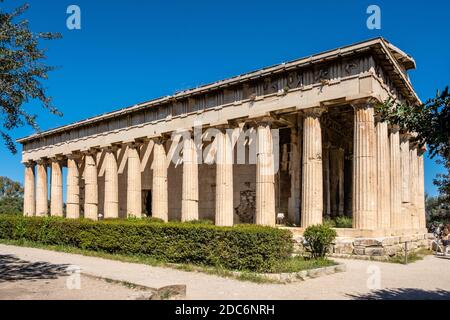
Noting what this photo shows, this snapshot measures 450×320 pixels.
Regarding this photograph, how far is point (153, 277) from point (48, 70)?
630 cm

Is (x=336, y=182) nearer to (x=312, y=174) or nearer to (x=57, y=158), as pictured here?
(x=312, y=174)

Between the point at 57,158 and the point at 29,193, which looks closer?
the point at 57,158

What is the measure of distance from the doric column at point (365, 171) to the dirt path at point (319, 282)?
225 cm

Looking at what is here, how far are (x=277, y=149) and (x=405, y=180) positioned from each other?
24.6 feet

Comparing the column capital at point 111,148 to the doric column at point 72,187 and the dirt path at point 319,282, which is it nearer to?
the doric column at point 72,187

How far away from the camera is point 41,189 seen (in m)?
34.1

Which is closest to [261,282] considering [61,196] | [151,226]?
[151,226]

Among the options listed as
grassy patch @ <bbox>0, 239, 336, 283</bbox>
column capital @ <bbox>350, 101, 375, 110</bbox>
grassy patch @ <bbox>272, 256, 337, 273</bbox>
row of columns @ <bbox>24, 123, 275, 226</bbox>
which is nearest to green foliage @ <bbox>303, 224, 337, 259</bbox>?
grassy patch @ <bbox>0, 239, 336, 283</bbox>

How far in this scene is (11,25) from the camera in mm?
10062

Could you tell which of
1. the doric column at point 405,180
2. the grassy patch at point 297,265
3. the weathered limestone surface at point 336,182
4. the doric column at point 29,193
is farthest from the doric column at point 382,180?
the doric column at point 29,193

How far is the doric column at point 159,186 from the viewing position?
925 inches

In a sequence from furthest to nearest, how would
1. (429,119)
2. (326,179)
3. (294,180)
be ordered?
1. (326,179)
2. (294,180)
3. (429,119)

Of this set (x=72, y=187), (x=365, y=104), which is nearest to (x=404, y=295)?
(x=365, y=104)
